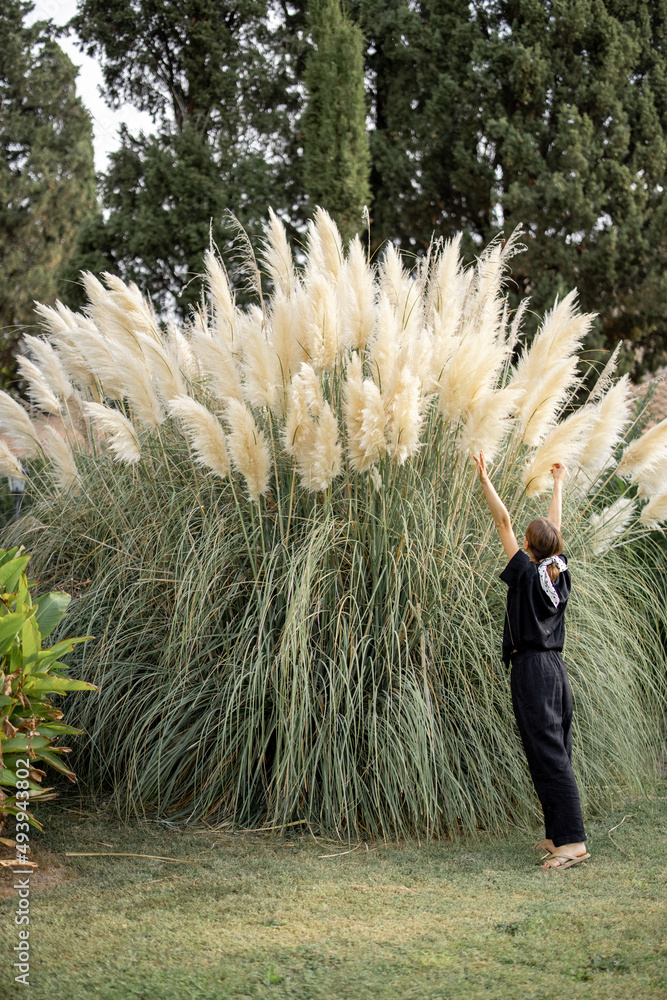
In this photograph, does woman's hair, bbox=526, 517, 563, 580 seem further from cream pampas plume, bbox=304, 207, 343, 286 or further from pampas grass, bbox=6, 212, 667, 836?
cream pampas plume, bbox=304, 207, 343, 286

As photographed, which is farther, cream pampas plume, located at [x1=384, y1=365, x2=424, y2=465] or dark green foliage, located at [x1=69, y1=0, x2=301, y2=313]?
dark green foliage, located at [x1=69, y1=0, x2=301, y2=313]

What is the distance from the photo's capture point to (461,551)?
3.52 m

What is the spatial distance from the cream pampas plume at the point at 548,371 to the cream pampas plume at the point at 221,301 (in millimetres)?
1317

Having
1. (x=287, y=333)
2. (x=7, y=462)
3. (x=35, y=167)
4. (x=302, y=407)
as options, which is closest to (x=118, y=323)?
(x=7, y=462)

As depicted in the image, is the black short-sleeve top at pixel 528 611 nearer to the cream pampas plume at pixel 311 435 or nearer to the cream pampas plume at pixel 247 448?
the cream pampas plume at pixel 311 435

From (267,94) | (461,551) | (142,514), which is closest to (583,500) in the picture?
(461,551)

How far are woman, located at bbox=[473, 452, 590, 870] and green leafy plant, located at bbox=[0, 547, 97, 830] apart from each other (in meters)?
1.49

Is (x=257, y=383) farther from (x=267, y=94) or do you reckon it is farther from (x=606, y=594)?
(x=267, y=94)

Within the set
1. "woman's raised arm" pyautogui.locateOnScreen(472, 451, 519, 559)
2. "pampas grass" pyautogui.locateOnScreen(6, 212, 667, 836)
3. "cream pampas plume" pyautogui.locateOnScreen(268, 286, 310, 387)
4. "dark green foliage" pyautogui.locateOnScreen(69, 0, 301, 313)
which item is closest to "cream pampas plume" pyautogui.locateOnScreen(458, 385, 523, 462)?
"pampas grass" pyautogui.locateOnScreen(6, 212, 667, 836)

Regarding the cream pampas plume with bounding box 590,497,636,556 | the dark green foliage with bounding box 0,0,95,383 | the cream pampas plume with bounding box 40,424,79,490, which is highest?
the dark green foliage with bounding box 0,0,95,383

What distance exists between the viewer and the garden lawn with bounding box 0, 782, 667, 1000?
2.02 meters

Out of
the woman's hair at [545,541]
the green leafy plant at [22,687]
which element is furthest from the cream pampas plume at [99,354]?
the woman's hair at [545,541]

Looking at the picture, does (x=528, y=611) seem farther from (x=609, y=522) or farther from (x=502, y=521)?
(x=609, y=522)

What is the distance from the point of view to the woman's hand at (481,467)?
328 centimetres
